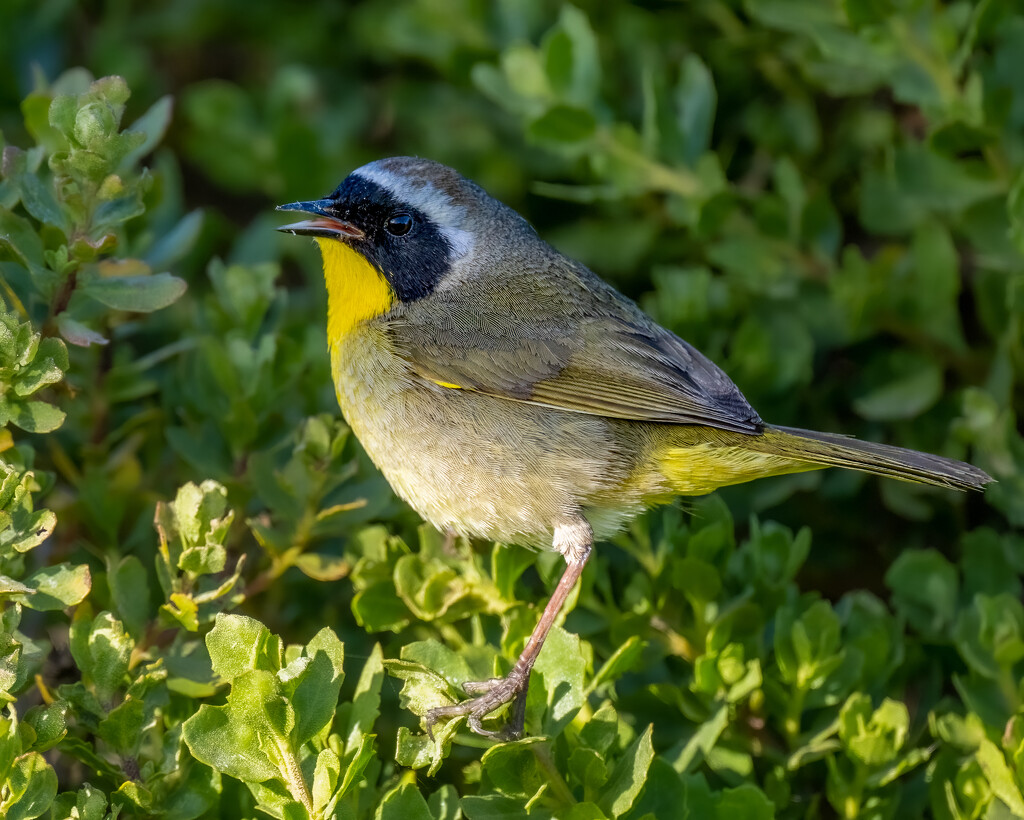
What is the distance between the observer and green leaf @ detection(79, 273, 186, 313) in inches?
A: 90.2

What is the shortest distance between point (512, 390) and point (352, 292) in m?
0.59

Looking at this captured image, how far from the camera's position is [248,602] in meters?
2.80

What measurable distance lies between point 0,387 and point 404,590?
35.8 inches

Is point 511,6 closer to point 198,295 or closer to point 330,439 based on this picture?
point 198,295

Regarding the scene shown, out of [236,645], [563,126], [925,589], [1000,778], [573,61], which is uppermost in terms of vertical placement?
[573,61]

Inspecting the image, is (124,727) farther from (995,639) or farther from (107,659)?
(995,639)

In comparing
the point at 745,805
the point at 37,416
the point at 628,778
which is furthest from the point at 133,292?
the point at 745,805

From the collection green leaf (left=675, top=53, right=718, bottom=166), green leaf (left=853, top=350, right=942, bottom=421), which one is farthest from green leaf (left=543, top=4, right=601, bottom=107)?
green leaf (left=853, top=350, right=942, bottom=421)

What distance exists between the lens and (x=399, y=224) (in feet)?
10.1

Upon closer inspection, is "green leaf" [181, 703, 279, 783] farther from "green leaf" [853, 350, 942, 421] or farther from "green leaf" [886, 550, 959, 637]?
"green leaf" [853, 350, 942, 421]

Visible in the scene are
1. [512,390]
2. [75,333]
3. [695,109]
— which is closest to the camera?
[75,333]

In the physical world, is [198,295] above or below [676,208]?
below

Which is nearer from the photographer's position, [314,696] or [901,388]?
[314,696]

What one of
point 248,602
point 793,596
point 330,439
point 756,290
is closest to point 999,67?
point 756,290
